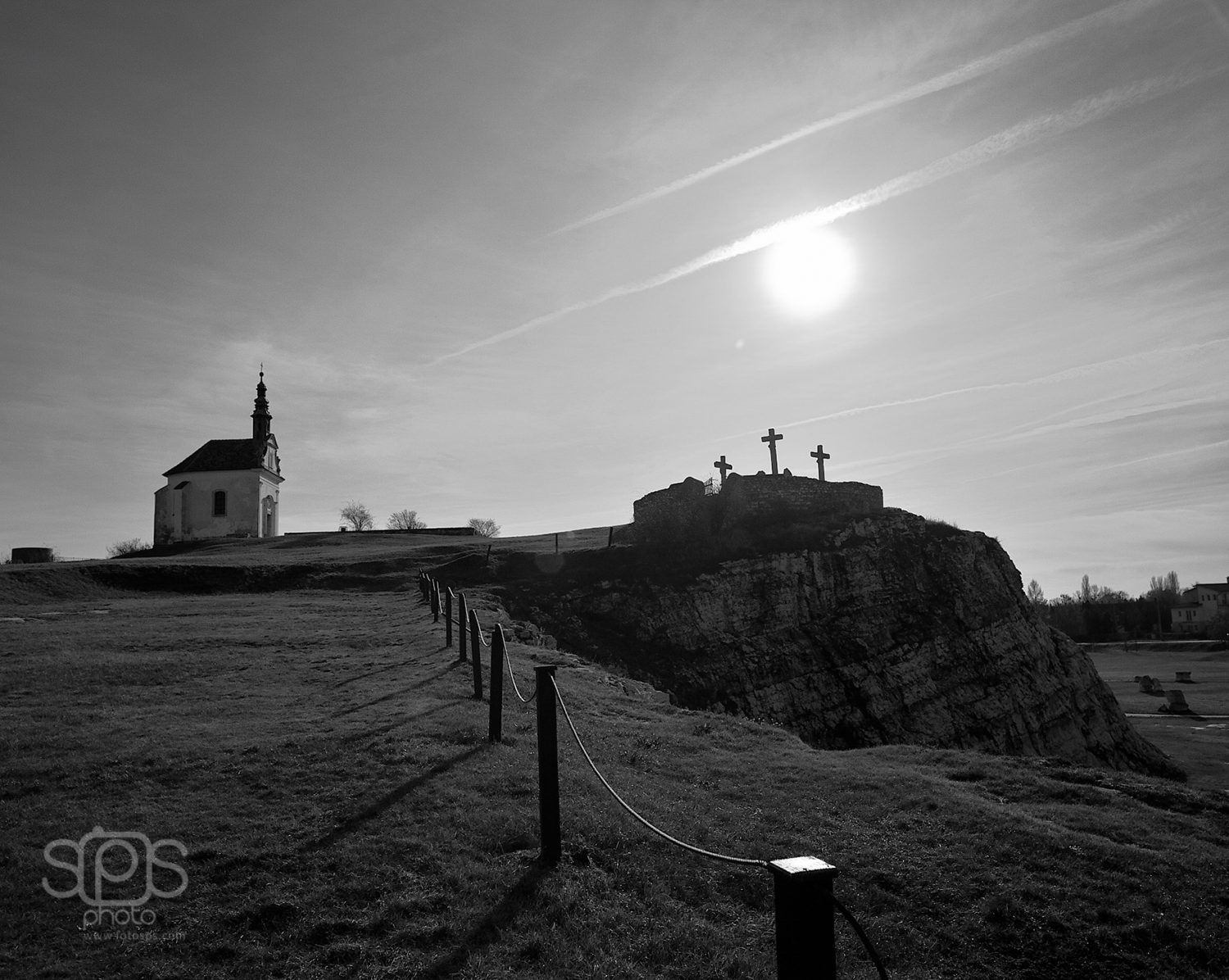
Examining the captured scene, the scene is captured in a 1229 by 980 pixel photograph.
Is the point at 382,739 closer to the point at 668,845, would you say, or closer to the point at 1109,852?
the point at 668,845

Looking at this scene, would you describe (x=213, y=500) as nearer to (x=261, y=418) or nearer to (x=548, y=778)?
(x=261, y=418)

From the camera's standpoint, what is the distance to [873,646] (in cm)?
2653

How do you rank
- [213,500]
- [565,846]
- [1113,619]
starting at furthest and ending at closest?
[1113,619] < [213,500] < [565,846]

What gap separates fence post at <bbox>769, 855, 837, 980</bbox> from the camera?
327 cm

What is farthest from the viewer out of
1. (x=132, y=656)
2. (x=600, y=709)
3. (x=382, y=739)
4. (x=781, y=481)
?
(x=781, y=481)

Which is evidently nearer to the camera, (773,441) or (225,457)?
(773,441)

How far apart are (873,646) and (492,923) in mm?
23424

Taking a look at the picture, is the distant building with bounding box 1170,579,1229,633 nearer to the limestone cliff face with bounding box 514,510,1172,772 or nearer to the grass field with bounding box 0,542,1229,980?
the limestone cliff face with bounding box 514,510,1172,772

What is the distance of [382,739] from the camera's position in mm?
9469

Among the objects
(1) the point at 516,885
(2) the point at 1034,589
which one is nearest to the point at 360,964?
(1) the point at 516,885

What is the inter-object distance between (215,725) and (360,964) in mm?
6990

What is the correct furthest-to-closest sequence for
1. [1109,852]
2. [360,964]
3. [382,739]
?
[382,739]
[1109,852]
[360,964]

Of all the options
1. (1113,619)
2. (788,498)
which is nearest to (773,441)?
(788,498)

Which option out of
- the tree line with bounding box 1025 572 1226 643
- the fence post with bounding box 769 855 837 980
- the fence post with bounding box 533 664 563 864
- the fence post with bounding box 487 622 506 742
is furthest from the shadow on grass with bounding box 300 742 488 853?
the tree line with bounding box 1025 572 1226 643
